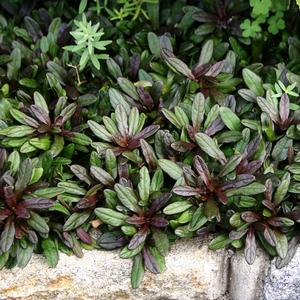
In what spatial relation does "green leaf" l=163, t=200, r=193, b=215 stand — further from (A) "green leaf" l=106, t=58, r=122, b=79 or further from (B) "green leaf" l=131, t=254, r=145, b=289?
(A) "green leaf" l=106, t=58, r=122, b=79

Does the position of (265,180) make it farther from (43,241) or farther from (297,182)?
(43,241)

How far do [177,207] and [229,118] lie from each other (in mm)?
493

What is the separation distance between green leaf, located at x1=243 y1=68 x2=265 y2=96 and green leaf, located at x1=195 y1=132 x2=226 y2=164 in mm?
405

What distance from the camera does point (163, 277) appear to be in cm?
304

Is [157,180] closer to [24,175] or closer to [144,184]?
[144,184]

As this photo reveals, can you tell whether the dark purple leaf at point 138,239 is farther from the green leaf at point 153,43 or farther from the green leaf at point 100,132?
the green leaf at point 153,43

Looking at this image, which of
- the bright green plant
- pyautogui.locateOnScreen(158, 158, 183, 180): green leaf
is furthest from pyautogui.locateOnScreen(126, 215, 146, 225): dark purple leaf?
the bright green plant

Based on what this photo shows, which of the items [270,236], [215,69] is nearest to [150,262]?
[270,236]

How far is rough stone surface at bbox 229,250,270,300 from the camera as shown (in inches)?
118

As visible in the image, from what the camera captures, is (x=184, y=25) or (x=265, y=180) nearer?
(x=265, y=180)

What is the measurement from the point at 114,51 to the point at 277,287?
57.4 inches

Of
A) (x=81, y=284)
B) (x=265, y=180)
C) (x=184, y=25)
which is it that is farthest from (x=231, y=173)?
(x=184, y=25)

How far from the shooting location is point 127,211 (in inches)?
116

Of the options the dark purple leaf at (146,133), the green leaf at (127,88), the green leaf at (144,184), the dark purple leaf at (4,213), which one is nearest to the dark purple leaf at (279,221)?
the green leaf at (144,184)
